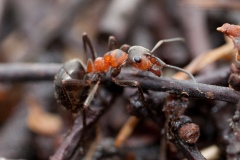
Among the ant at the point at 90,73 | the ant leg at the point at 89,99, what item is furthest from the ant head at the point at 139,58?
the ant leg at the point at 89,99

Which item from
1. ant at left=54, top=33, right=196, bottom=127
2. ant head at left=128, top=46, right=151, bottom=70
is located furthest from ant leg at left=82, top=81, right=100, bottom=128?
ant head at left=128, top=46, right=151, bottom=70

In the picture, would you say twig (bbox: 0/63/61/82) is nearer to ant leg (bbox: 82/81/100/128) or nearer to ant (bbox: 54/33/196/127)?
ant (bbox: 54/33/196/127)

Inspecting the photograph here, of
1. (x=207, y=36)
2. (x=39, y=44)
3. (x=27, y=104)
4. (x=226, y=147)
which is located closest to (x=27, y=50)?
(x=39, y=44)

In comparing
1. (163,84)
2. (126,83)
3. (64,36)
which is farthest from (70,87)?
(64,36)

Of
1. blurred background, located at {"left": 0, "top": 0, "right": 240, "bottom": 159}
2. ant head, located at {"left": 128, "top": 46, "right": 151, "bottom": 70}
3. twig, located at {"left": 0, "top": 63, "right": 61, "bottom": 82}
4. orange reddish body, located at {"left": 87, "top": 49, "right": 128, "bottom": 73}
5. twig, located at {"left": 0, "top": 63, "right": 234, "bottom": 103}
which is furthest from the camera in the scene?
blurred background, located at {"left": 0, "top": 0, "right": 240, "bottom": 159}

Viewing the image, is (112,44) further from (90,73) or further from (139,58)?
(139,58)

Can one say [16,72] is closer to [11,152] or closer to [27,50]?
[11,152]
